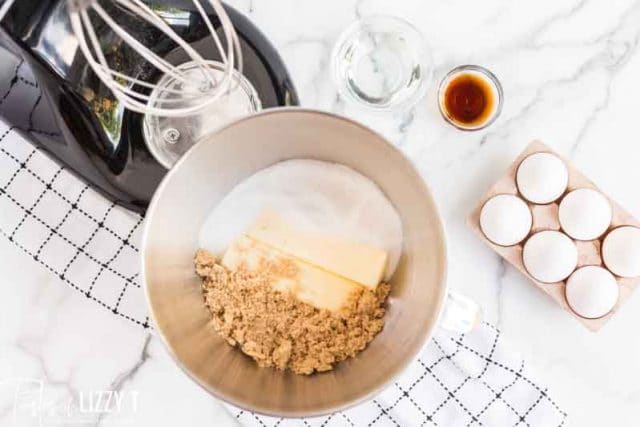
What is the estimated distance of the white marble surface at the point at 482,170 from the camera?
2.47ft

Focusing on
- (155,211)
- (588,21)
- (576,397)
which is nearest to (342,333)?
(155,211)

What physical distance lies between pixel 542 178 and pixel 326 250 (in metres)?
0.22

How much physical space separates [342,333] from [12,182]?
1.21ft

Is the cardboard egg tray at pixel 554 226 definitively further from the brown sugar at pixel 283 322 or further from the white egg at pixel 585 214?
the brown sugar at pixel 283 322

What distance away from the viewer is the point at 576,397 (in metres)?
0.76

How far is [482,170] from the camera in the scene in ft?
2.48

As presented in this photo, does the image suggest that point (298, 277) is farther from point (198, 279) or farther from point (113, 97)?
point (113, 97)

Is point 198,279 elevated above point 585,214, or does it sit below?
below

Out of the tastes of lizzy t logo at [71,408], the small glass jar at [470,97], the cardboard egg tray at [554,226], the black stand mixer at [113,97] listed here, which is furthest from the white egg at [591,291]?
the tastes of lizzy t logo at [71,408]

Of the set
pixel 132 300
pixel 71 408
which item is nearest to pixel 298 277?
pixel 132 300

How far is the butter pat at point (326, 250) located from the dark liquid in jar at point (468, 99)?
0.63 ft

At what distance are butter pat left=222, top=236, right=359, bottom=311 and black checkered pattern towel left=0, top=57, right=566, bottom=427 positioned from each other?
14 cm

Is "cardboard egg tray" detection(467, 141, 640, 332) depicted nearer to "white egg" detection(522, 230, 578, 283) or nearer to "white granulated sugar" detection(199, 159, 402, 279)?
"white egg" detection(522, 230, 578, 283)

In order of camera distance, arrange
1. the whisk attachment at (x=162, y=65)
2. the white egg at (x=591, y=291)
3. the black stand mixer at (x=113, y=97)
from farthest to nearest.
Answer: the white egg at (x=591, y=291)
the black stand mixer at (x=113, y=97)
the whisk attachment at (x=162, y=65)
